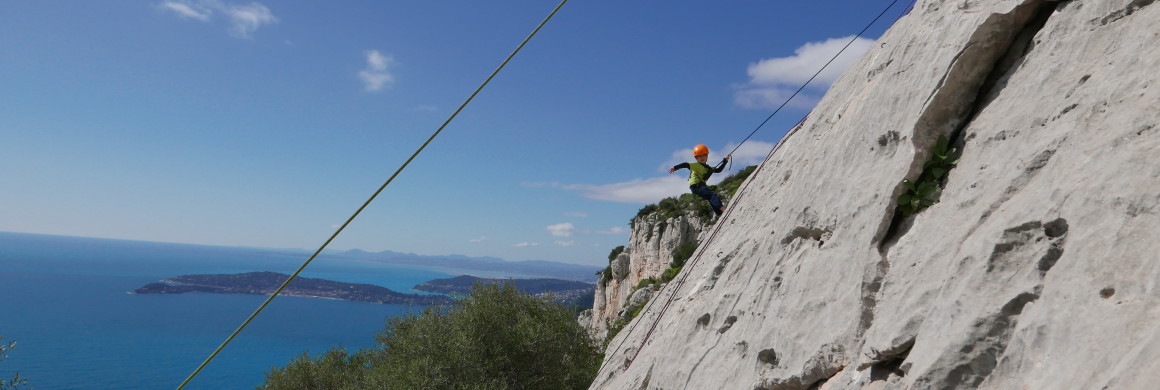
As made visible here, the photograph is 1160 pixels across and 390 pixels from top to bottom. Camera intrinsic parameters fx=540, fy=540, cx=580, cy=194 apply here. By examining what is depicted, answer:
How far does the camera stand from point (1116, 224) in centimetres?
372

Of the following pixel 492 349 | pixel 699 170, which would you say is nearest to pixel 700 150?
pixel 699 170

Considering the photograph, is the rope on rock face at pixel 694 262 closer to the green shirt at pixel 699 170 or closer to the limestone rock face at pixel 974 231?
the green shirt at pixel 699 170

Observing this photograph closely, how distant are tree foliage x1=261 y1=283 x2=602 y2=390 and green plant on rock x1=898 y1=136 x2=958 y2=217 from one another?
19.0 meters

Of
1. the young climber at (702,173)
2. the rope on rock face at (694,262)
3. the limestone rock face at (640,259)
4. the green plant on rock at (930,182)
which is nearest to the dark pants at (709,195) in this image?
the young climber at (702,173)

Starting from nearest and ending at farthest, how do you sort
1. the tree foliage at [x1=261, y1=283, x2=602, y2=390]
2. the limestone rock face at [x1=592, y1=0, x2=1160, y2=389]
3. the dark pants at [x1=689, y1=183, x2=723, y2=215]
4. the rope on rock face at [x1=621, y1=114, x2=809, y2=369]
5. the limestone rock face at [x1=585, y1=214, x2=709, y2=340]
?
the limestone rock face at [x1=592, y1=0, x2=1160, y2=389] < the rope on rock face at [x1=621, y1=114, x2=809, y2=369] < the dark pants at [x1=689, y1=183, x2=723, y2=215] < the tree foliage at [x1=261, y1=283, x2=602, y2=390] < the limestone rock face at [x1=585, y1=214, x2=709, y2=340]

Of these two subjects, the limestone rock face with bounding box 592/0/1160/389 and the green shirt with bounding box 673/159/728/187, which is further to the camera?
the green shirt with bounding box 673/159/728/187

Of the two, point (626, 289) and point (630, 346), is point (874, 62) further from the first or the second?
point (626, 289)

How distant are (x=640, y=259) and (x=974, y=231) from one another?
4432 centimetres

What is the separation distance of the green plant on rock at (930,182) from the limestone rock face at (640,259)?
32.4m

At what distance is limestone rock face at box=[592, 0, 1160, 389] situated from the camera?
12.0ft

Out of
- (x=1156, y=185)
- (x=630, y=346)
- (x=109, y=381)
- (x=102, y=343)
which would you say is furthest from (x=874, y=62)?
(x=102, y=343)

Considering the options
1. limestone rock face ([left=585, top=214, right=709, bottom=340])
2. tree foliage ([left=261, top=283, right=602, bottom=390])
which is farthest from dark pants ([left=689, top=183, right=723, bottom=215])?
limestone rock face ([left=585, top=214, right=709, bottom=340])

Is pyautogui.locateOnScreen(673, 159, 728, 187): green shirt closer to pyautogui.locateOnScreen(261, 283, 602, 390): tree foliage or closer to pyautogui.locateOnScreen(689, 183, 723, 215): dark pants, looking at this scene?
pyautogui.locateOnScreen(689, 183, 723, 215): dark pants

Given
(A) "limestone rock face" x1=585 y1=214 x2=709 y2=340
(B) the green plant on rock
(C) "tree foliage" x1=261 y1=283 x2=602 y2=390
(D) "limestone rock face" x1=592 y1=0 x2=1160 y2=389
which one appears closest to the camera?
(D) "limestone rock face" x1=592 y1=0 x2=1160 y2=389
